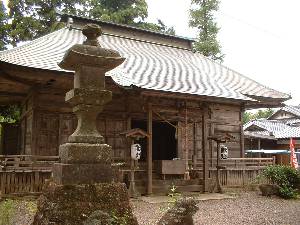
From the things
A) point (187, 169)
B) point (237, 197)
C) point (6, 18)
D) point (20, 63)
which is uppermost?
point (6, 18)

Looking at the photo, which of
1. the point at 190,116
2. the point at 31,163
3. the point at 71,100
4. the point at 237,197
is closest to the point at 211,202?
the point at 237,197

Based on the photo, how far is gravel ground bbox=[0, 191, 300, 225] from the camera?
7.72m

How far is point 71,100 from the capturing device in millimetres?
5625

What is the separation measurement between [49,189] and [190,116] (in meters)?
9.14

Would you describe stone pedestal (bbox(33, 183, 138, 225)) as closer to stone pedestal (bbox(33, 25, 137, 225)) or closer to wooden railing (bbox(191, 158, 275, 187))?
stone pedestal (bbox(33, 25, 137, 225))

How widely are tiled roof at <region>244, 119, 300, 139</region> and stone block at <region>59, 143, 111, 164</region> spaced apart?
24408 millimetres

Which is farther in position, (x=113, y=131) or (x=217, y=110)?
(x=217, y=110)

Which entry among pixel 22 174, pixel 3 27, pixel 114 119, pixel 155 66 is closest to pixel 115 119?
pixel 114 119

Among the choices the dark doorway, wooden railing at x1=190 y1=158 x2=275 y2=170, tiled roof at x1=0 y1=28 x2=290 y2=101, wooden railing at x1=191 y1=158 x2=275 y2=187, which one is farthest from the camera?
the dark doorway

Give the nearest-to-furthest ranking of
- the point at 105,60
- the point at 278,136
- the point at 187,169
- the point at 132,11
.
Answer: the point at 105,60
the point at 187,169
the point at 132,11
the point at 278,136

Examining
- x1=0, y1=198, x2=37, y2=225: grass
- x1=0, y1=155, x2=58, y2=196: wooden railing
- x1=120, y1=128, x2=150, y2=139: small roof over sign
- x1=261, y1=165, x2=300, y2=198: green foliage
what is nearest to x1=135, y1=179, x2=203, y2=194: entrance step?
x1=120, y1=128, x2=150, y2=139: small roof over sign

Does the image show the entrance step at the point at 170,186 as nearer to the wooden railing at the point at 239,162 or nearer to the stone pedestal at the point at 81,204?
the wooden railing at the point at 239,162

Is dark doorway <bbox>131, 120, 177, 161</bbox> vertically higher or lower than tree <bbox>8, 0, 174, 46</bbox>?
lower

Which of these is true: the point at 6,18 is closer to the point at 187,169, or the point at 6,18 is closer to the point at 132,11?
the point at 132,11
